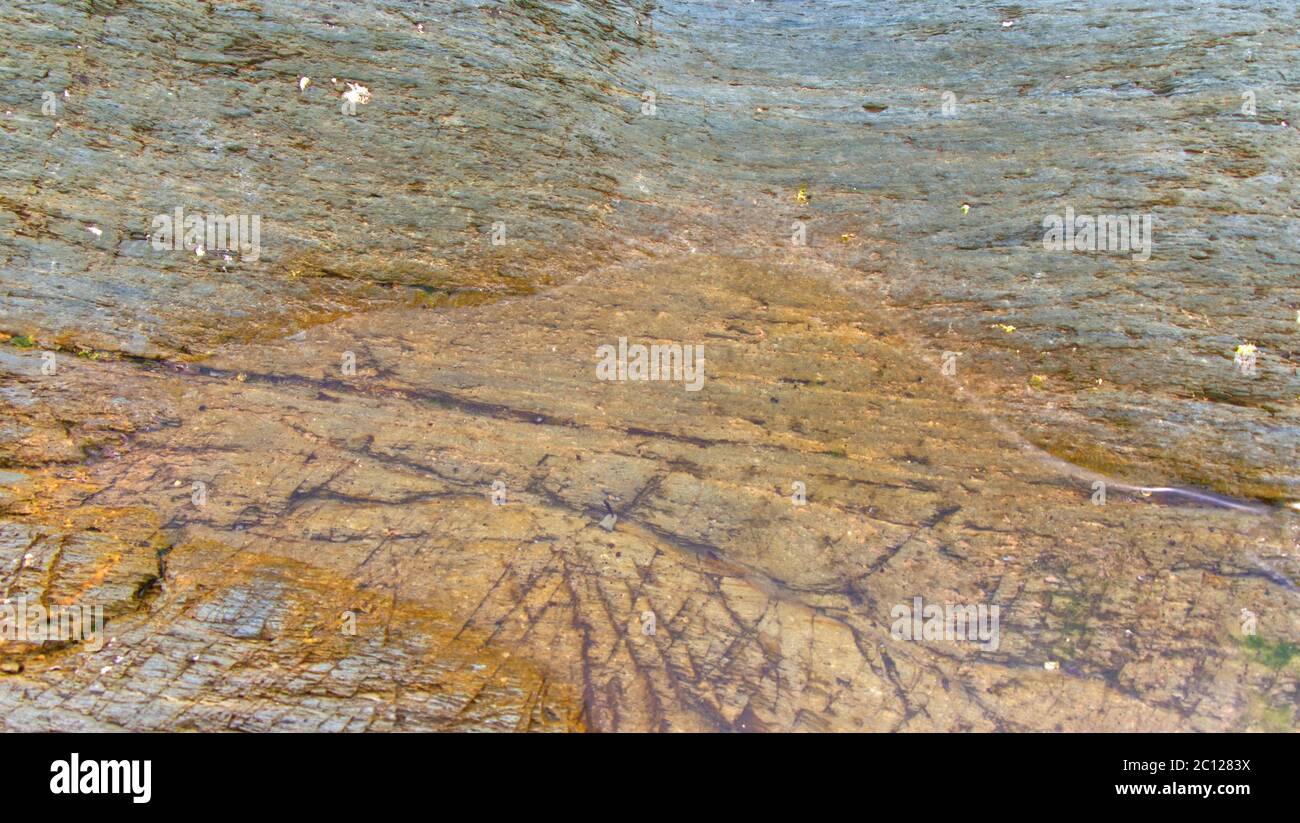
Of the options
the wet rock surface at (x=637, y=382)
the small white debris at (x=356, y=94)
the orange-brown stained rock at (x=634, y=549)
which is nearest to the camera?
the orange-brown stained rock at (x=634, y=549)

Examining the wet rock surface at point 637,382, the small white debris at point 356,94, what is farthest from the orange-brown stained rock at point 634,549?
the small white debris at point 356,94

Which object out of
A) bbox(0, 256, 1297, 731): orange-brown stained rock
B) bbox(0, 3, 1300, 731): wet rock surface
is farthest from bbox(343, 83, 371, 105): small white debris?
bbox(0, 256, 1297, 731): orange-brown stained rock

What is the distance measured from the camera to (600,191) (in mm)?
5562

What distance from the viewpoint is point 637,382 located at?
4.75 m

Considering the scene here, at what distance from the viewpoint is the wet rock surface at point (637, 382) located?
3.60 meters

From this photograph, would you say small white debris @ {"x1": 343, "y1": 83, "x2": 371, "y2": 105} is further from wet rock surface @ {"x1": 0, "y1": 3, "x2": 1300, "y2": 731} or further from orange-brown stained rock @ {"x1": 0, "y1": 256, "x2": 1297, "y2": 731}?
orange-brown stained rock @ {"x1": 0, "y1": 256, "x2": 1297, "y2": 731}

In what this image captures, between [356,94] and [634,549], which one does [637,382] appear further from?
[356,94]

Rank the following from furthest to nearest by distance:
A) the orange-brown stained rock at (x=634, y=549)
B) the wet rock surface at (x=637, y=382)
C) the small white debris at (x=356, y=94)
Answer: the small white debris at (x=356, y=94) → the wet rock surface at (x=637, y=382) → the orange-brown stained rock at (x=634, y=549)

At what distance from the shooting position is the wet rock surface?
3.60 metres

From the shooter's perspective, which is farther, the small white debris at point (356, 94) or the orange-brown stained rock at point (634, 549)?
the small white debris at point (356, 94)

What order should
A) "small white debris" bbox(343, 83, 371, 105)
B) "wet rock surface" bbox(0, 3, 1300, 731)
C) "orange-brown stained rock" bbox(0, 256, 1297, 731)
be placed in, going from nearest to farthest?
"orange-brown stained rock" bbox(0, 256, 1297, 731), "wet rock surface" bbox(0, 3, 1300, 731), "small white debris" bbox(343, 83, 371, 105)

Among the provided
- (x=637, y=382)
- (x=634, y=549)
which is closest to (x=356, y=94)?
(x=637, y=382)

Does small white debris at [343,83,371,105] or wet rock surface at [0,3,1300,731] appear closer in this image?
wet rock surface at [0,3,1300,731]

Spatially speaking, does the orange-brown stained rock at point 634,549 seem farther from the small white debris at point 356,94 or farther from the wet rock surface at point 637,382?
the small white debris at point 356,94
